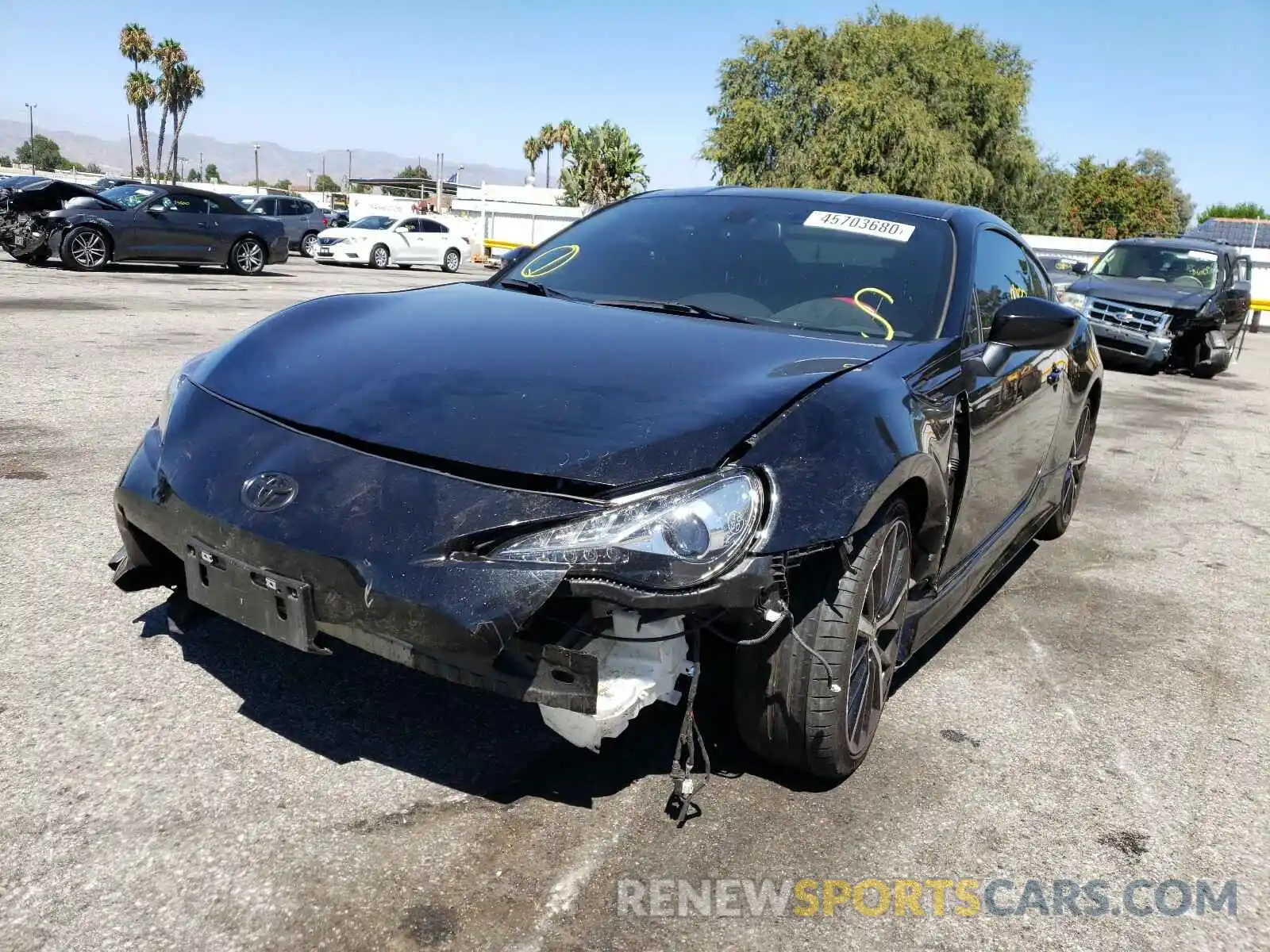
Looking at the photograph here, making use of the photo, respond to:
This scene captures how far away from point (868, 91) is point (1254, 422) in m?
31.2

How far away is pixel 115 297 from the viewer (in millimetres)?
13258

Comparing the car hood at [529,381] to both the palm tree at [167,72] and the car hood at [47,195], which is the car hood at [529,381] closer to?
the car hood at [47,195]

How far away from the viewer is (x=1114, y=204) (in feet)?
219

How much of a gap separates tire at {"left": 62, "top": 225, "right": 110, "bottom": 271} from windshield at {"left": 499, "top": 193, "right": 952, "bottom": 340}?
15.1 meters

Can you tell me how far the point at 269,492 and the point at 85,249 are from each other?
657 inches

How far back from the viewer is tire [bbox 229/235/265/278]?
19.2 m

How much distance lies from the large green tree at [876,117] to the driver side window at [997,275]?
1322 inches

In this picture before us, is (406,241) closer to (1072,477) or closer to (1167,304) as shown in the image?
(1167,304)

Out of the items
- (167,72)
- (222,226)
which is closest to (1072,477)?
(222,226)

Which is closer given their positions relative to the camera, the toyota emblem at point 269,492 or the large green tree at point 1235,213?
the toyota emblem at point 269,492

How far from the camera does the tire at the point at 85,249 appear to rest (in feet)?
54.9

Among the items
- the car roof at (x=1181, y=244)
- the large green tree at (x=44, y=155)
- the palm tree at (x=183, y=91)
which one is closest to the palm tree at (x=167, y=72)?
the palm tree at (x=183, y=91)

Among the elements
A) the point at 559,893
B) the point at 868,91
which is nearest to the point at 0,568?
the point at 559,893

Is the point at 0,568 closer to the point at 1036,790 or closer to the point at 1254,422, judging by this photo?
the point at 1036,790
